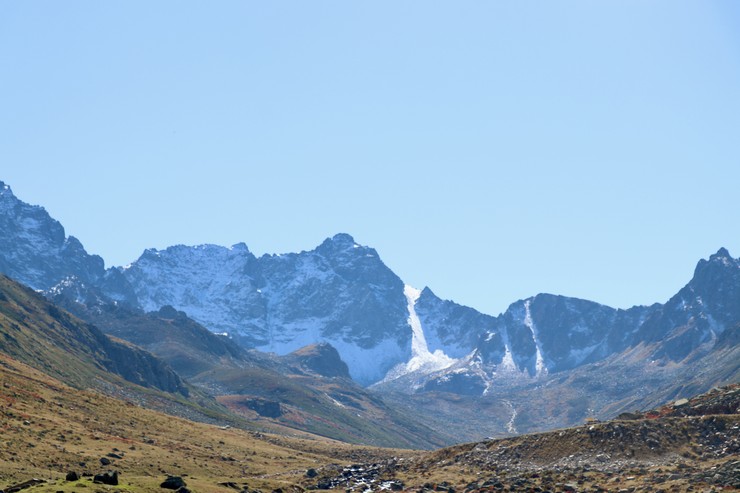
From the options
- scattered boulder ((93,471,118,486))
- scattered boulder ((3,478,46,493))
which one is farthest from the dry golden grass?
scattered boulder ((3,478,46,493))

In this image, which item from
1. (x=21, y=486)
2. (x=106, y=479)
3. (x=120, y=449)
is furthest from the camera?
(x=120, y=449)

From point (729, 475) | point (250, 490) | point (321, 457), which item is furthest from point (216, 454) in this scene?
point (729, 475)

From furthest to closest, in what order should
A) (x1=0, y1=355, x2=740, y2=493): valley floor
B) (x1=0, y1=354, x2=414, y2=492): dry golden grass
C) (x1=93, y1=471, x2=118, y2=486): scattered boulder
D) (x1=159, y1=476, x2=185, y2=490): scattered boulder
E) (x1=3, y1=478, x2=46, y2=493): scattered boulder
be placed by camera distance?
(x1=0, y1=354, x2=414, y2=492): dry golden grass → (x1=0, y1=355, x2=740, y2=493): valley floor → (x1=159, y1=476, x2=185, y2=490): scattered boulder → (x1=93, y1=471, x2=118, y2=486): scattered boulder → (x1=3, y1=478, x2=46, y2=493): scattered boulder

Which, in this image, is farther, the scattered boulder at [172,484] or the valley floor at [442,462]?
the valley floor at [442,462]

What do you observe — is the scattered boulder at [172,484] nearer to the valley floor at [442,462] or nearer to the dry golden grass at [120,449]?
the valley floor at [442,462]

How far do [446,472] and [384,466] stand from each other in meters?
16.7

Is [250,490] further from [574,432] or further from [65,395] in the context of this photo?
[65,395]

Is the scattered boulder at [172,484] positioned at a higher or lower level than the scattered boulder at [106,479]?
lower

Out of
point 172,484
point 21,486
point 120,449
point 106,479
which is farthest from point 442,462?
point 21,486

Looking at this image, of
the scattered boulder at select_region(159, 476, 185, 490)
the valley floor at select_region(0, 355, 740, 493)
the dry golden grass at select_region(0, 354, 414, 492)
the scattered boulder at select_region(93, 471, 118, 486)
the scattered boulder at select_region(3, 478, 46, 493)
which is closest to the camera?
the scattered boulder at select_region(3, 478, 46, 493)

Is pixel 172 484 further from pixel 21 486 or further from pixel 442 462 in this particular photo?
pixel 442 462

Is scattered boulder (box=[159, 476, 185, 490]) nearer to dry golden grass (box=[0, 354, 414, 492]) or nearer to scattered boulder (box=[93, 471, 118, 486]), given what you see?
dry golden grass (box=[0, 354, 414, 492])

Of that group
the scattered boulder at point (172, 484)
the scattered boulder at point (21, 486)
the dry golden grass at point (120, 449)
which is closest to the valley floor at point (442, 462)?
the scattered boulder at point (21, 486)

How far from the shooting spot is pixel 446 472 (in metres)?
118
